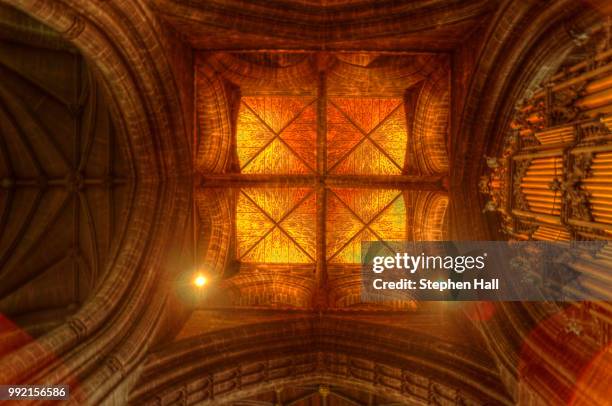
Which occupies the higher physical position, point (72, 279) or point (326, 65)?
point (326, 65)

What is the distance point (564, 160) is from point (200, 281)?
23.0 feet

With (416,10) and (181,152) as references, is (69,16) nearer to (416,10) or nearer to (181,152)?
(181,152)

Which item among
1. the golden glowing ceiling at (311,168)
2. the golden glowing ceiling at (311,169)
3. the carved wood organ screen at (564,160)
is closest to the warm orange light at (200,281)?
the golden glowing ceiling at (311,169)

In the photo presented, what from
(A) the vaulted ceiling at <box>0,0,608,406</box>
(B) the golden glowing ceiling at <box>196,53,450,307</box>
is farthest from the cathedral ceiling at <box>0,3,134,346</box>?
(B) the golden glowing ceiling at <box>196,53,450,307</box>

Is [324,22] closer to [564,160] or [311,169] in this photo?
[311,169]

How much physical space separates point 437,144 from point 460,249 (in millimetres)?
2479

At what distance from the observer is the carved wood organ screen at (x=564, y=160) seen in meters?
4.64

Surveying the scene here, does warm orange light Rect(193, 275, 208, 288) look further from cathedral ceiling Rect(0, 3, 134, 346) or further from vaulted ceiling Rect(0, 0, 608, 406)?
cathedral ceiling Rect(0, 3, 134, 346)

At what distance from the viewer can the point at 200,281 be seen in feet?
31.8

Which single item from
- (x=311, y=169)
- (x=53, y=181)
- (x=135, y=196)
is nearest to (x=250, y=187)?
(x=311, y=169)

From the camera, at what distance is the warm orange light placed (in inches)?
383

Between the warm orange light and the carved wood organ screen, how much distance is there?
595 centimetres

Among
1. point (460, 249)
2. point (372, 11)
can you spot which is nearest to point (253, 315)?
point (460, 249)

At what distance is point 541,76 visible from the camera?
6848 mm
